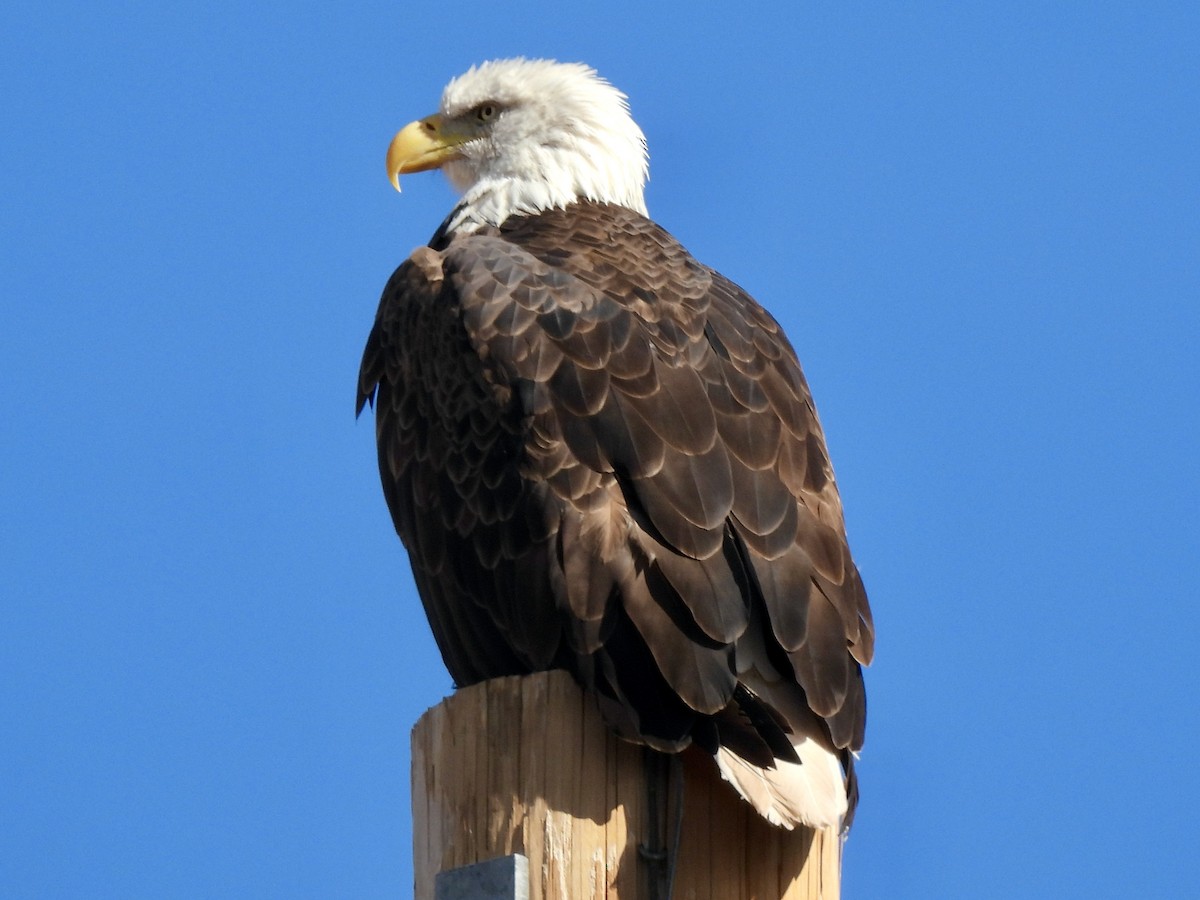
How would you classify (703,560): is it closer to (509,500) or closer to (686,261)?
Answer: (509,500)

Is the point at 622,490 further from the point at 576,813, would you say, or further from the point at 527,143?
the point at 527,143

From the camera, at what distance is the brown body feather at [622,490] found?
472 centimetres

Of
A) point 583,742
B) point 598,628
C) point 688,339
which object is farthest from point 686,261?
point 583,742

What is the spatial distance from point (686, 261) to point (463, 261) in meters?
0.87

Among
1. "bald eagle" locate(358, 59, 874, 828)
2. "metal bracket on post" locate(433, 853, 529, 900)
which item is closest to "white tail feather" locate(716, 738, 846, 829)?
"bald eagle" locate(358, 59, 874, 828)

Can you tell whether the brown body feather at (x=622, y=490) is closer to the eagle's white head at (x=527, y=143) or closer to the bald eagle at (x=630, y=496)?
the bald eagle at (x=630, y=496)

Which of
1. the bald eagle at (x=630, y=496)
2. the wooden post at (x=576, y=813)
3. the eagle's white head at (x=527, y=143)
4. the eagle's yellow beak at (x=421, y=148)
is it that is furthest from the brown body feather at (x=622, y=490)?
the eagle's yellow beak at (x=421, y=148)

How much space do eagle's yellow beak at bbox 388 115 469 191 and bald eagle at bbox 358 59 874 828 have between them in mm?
1147

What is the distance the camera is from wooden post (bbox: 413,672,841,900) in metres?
4.05

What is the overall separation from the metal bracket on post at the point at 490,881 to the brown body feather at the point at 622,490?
0.45 m

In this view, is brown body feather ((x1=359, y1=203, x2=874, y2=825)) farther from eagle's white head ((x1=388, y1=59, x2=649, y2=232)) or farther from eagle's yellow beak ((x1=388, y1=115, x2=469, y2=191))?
eagle's yellow beak ((x1=388, y1=115, x2=469, y2=191))

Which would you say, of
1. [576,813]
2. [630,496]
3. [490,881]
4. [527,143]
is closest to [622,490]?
[630,496]

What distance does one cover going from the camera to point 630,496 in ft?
16.7

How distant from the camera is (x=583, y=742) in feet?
14.1
